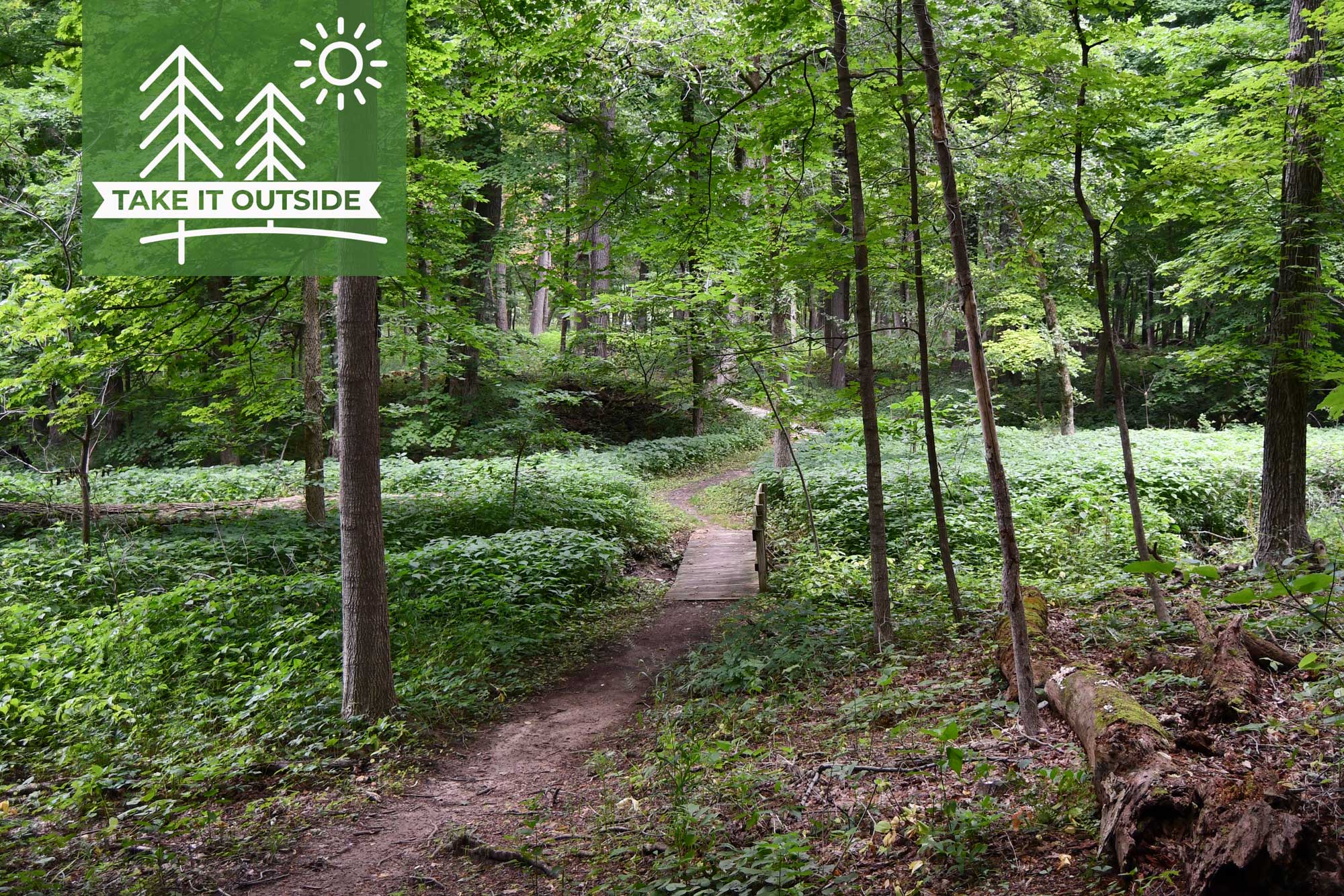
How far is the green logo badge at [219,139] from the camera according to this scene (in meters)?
7.51

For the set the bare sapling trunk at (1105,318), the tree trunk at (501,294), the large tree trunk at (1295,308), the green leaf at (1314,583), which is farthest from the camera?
the tree trunk at (501,294)

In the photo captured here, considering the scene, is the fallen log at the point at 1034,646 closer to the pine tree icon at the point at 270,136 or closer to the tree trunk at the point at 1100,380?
the pine tree icon at the point at 270,136

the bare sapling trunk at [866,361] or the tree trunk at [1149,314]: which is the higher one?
the tree trunk at [1149,314]

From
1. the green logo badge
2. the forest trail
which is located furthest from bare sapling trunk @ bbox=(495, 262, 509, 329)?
the forest trail

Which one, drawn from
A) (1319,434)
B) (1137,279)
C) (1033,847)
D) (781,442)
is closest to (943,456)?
(781,442)

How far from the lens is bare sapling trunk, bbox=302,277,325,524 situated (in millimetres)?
11328

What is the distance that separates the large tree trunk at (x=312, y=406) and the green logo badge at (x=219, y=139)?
8.38 feet

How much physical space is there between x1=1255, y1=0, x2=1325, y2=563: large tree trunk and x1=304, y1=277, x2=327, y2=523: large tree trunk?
39.9 feet

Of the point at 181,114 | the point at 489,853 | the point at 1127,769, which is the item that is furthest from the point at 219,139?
the point at 1127,769

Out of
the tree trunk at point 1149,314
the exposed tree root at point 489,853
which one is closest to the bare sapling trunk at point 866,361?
the exposed tree root at point 489,853

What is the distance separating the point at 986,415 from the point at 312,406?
9.92m

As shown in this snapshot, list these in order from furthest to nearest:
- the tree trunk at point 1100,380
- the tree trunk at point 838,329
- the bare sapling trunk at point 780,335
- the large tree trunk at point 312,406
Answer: the tree trunk at point 1100,380 → the tree trunk at point 838,329 → the bare sapling trunk at point 780,335 → the large tree trunk at point 312,406

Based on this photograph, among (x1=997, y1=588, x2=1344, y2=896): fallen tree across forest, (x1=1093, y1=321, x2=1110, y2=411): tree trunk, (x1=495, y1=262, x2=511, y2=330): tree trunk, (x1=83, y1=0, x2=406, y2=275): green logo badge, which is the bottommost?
(x1=997, y1=588, x2=1344, y2=896): fallen tree across forest

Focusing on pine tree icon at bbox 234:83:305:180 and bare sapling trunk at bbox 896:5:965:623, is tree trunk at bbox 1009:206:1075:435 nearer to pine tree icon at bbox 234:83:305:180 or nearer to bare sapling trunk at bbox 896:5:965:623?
bare sapling trunk at bbox 896:5:965:623
